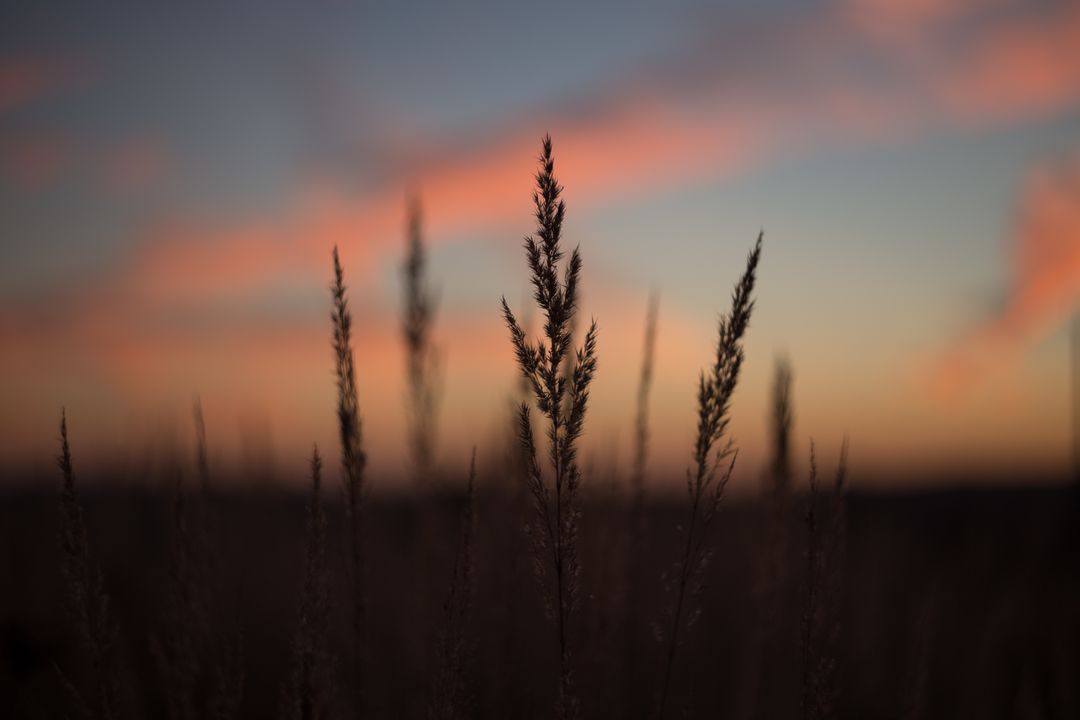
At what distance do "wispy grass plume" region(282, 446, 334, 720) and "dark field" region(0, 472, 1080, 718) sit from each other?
16 centimetres

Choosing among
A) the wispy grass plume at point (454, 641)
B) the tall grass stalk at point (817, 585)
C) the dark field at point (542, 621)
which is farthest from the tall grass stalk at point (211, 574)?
the tall grass stalk at point (817, 585)

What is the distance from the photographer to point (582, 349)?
2.19 metres

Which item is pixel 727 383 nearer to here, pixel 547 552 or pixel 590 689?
pixel 547 552

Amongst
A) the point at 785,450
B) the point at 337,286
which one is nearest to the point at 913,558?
the point at 785,450

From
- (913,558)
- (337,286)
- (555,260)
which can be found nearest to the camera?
(555,260)

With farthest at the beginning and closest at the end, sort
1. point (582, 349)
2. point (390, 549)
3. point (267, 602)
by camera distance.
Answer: point (390, 549) → point (267, 602) → point (582, 349)

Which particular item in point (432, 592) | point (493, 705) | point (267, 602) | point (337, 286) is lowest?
point (267, 602)

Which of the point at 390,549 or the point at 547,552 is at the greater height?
the point at 547,552

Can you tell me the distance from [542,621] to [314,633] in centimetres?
309

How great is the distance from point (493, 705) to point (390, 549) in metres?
3.58

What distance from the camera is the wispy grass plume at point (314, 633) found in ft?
6.93

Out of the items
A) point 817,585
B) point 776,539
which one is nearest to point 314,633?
point 817,585

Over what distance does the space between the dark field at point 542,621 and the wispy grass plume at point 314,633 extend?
6.4 inches

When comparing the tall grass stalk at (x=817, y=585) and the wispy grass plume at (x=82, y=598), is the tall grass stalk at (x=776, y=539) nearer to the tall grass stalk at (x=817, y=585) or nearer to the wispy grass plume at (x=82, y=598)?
the tall grass stalk at (x=817, y=585)
